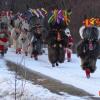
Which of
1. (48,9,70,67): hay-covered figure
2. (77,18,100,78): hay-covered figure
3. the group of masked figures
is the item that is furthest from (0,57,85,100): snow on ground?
(48,9,70,67): hay-covered figure

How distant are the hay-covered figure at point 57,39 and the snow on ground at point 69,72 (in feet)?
1.13

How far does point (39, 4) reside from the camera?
1335 inches

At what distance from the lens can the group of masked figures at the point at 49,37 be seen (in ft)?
56.3

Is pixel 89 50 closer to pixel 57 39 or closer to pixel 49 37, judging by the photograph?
pixel 57 39

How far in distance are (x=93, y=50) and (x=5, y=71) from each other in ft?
10.1

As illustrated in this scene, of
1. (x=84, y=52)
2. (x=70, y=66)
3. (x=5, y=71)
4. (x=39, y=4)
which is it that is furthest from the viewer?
(x=39, y=4)

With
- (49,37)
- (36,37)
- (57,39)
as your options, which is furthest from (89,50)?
(36,37)

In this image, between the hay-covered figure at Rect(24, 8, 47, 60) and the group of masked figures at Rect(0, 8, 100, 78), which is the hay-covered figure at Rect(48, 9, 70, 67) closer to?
the group of masked figures at Rect(0, 8, 100, 78)

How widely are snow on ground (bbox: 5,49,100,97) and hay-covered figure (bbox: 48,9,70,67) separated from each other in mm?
344

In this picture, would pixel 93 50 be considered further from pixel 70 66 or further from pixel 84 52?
pixel 70 66

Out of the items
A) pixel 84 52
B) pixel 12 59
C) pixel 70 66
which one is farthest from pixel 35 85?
pixel 12 59

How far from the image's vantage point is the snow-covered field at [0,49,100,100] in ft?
50.6

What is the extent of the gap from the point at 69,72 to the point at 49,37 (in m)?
2.09

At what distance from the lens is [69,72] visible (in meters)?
18.4
